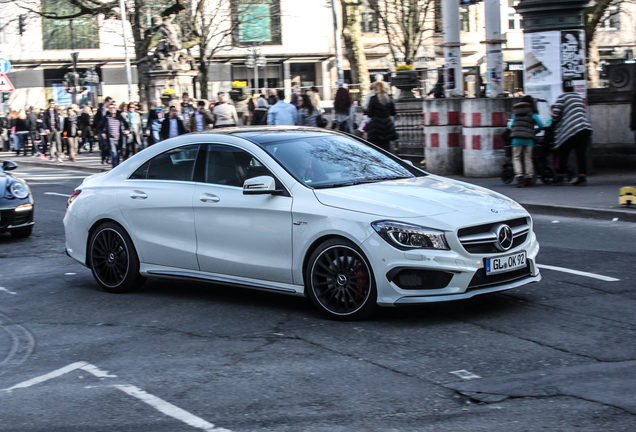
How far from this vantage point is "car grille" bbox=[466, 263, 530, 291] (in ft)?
20.9

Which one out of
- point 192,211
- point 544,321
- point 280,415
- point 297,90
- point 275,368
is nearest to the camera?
point 280,415

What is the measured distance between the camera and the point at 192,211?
759 cm

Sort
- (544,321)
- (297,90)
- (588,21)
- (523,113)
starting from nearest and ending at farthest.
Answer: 1. (544,321)
2. (523,113)
3. (297,90)
4. (588,21)

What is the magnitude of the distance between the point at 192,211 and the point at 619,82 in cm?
1327

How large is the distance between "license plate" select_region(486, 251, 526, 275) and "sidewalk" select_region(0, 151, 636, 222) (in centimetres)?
571

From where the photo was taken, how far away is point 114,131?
2541 cm

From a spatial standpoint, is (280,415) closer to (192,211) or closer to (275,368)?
(275,368)

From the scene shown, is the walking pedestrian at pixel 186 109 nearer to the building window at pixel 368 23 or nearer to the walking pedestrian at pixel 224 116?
the walking pedestrian at pixel 224 116

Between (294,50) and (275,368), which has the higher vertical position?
(294,50)

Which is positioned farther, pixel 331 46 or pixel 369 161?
pixel 331 46

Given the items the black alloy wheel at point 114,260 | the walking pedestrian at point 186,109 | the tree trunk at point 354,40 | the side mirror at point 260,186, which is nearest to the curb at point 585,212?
the side mirror at point 260,186

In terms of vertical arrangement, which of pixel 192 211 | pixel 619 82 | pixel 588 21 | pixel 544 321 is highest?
pixel 588 21

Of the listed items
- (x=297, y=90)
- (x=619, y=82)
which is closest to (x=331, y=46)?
(x=297, y=90)

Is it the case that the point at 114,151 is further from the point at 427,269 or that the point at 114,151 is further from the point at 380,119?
the point at 427,269
